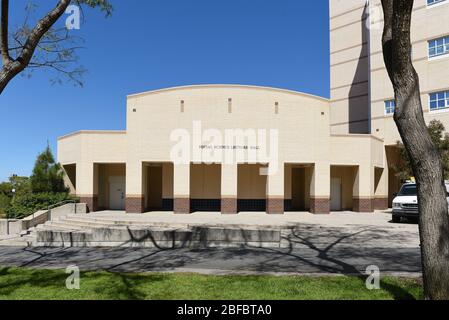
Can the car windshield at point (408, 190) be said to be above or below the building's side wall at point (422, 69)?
below

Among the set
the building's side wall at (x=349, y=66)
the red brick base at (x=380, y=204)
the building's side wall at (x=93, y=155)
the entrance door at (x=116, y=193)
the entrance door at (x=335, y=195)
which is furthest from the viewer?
the building's side wall at (x=349, y=66)

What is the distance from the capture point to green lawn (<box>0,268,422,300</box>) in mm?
6176

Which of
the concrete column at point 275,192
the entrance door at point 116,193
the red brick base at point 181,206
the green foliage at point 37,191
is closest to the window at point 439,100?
the concrete column at point 275,192

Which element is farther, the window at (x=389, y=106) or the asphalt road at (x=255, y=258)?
the window at (x=389, y=106)

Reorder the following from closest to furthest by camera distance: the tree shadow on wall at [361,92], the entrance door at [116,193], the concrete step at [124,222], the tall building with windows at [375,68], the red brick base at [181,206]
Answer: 1. the concrete step at [124,222]
2. the red brick base at [181,206]
3. the tall building with windows at [375,68]
4. the entrance door at [116,193]
5. the tree shadow on wall at [361,92]

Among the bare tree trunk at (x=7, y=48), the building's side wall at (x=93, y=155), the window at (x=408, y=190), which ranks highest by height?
the bare tree trunk at (x=7, y=48)

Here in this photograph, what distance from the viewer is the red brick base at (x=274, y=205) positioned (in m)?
22.4

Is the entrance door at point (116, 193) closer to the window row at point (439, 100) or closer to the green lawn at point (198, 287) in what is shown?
the green lawn at point (198, 287)

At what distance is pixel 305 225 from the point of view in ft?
55.2

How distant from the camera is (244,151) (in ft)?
74.2

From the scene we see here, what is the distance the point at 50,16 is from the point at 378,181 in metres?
26.2

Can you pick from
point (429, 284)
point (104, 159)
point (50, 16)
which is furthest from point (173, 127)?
point (429, 284)

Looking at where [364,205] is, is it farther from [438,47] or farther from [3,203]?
[3,203]

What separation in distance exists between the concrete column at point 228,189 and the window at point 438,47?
1753cm
